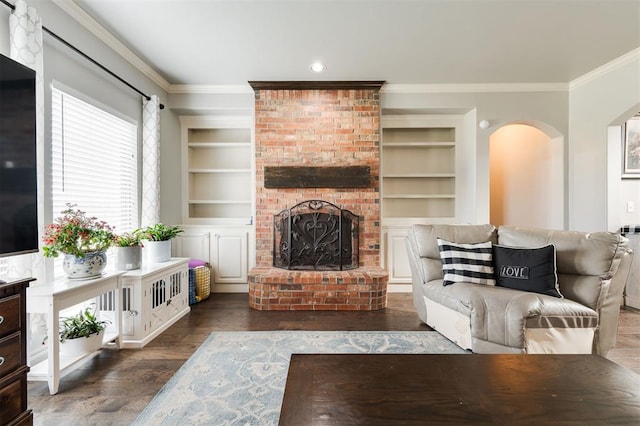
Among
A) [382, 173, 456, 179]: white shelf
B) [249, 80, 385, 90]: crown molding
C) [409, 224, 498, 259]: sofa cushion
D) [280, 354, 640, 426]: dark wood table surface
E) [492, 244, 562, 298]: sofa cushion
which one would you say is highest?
[249, 80, 385, 90]: crown molding

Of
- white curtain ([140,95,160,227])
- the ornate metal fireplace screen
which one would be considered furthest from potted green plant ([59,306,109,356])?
the ornate metal fireplace screen

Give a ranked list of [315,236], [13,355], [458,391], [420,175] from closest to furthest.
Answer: [458,391] → [13,355] → [315,236] → [420,175]

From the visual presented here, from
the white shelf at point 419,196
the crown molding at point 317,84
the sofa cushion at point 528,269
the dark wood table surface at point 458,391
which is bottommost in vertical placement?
the dark wood table surface at point 458,391

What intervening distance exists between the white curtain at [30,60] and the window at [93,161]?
0.30m

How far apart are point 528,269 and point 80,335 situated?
3305 millimetres

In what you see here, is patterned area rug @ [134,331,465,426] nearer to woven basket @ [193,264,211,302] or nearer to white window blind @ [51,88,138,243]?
woven basket @ [193,264,211,302]

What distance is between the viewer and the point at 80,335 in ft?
6.41

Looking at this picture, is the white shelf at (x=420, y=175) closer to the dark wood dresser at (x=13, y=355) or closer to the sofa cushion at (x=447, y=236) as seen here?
the sofa cushion at (x=447, y=236)

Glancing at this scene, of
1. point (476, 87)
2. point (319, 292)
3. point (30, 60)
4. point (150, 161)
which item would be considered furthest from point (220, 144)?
point (476, 87)

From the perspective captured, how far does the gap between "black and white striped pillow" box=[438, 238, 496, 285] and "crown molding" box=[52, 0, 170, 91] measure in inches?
139

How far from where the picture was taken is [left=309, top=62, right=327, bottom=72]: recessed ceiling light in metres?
3.05

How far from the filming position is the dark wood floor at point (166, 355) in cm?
157

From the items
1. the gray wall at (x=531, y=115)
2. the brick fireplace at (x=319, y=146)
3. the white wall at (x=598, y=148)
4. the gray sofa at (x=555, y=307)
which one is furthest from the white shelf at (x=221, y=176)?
the white wall at (x=598, y=148)

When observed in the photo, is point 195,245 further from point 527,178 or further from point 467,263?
point 527,178
